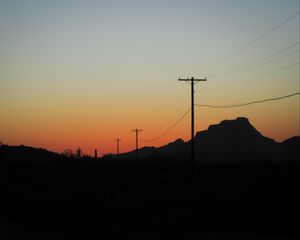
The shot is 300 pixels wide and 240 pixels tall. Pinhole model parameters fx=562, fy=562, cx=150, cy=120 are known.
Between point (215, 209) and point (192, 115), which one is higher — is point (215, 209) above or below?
below

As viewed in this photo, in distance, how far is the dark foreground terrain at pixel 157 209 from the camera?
28062mm

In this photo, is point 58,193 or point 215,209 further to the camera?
point 58,193

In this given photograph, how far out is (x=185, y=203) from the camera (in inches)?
1507

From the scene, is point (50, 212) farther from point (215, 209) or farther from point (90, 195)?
point (215, 209)

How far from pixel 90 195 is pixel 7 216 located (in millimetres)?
5680

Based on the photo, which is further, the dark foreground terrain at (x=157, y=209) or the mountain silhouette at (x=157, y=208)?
the mountain silhouette at (x=157, y=208)

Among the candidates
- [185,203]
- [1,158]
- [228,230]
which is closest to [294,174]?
[185,203]

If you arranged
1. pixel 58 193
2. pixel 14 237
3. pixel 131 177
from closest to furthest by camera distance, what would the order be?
pixel 14 237 → pixel 58 193 → pixel 131 177

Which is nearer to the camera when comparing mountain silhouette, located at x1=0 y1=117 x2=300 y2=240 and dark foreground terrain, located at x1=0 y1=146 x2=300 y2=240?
dark foreground terrain, located at x1=0 y1=146 x2=300 y2=240

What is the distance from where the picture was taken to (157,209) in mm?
36375

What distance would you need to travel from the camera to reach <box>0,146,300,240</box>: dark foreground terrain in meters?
28.1

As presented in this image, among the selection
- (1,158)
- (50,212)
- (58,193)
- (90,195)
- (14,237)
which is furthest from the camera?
(1,158)

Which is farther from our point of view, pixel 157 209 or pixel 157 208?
pixel 157 208

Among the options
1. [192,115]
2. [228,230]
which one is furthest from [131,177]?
[228,230]
